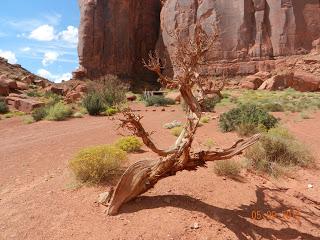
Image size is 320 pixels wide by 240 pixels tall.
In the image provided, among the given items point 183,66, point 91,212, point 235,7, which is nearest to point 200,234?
point 91,212

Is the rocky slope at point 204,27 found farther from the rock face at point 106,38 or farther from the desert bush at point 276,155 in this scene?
the desert bush at point 276,155

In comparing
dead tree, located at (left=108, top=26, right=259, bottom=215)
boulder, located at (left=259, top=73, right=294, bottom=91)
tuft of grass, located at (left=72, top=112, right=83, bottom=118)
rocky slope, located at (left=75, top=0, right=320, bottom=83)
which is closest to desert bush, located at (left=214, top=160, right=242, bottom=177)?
dead tree, located at (left=108, top=26, right=259, bottom=215)

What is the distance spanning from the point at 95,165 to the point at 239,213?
270cm

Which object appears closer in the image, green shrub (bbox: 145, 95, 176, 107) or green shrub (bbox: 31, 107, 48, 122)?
green shrub (bbox: 31, 107, 48, 122)

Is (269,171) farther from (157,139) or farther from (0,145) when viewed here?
(0,145)

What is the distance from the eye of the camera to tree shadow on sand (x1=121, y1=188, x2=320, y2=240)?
5245 millimetres

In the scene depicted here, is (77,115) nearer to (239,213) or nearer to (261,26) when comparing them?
(239,213)

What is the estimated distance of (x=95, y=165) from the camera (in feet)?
21.9

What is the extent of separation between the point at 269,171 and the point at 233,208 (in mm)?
2498

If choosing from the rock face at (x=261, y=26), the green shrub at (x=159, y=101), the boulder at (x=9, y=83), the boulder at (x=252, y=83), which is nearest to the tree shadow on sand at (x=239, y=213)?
the green shrub at (x=159, y=101)

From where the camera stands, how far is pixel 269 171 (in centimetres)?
802
